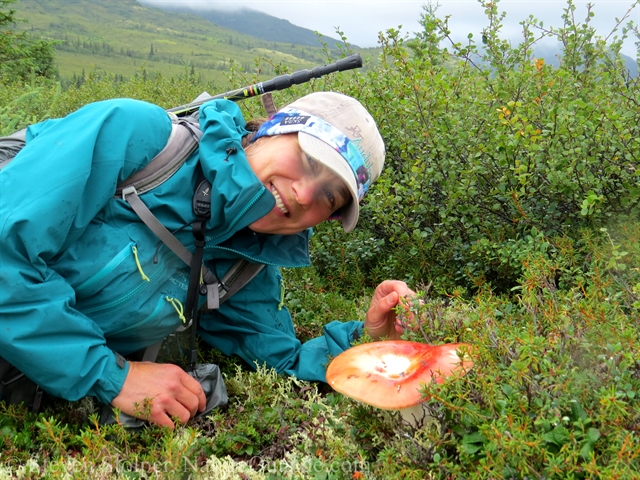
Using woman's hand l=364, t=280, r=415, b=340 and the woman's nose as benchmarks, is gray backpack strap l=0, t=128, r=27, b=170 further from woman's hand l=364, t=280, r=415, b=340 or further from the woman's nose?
woman's hand l=364, t=280, r=415, b=340

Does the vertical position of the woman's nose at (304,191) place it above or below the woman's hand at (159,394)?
above

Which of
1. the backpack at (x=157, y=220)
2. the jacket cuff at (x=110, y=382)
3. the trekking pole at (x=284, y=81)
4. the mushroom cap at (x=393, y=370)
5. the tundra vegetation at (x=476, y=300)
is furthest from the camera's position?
the trekking pole at (x=284, y=81)

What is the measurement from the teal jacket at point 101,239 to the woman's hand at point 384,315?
576 mm

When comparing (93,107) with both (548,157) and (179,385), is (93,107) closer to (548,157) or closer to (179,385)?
(179,385)

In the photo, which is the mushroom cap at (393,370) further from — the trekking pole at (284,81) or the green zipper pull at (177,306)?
the trekking pole at (284,81)

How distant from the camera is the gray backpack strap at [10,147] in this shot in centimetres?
290

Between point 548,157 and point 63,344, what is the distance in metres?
3.15

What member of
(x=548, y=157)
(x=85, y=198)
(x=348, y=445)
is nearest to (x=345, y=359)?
(x=348, y=445)

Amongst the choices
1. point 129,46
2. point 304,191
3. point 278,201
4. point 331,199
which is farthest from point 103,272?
point 129,46

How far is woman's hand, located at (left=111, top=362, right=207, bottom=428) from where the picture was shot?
276cm

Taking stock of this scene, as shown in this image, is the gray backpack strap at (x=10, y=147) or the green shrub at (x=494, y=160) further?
the green shrub at (x=494, y=160)

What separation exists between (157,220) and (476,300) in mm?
1655

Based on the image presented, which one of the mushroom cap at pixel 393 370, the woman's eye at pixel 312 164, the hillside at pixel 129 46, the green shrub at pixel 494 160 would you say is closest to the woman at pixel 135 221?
the woman's eye at pixel 312 164

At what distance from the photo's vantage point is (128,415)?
2789 mm
